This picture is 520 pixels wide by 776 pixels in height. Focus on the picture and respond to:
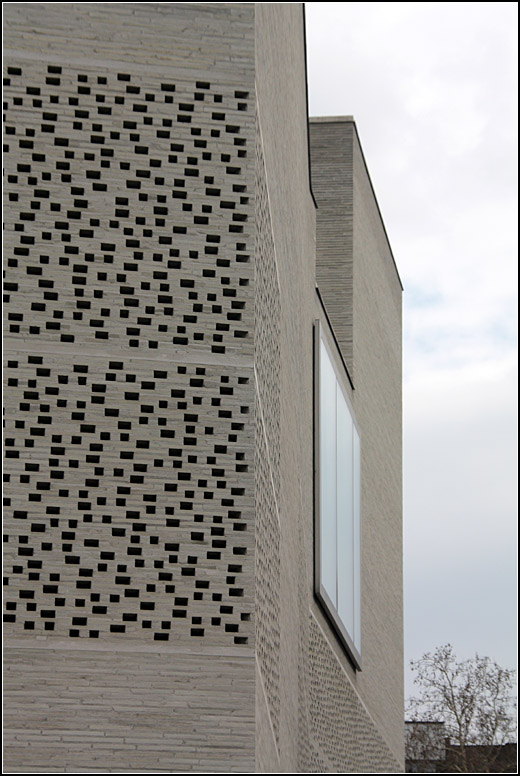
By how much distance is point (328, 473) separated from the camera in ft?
61.0

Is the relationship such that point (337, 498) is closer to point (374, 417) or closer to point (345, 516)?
point (345, 516)

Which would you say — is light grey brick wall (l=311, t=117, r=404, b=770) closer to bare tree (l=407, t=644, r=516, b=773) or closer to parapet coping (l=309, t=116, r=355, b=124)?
parapet coping (l=309, t=116, r=355, b=124)

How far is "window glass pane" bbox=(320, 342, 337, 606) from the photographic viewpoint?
17.7 meters

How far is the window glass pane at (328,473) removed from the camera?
1766 centimetres

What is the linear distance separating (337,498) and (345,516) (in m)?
1.15

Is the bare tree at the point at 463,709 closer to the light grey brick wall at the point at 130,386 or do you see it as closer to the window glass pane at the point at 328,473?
the window glass pane at the point at 328,473

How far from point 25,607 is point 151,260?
2.13 metres

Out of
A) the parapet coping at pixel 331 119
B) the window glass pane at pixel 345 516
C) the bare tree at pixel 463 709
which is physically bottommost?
the bare tree at pixel 463 709

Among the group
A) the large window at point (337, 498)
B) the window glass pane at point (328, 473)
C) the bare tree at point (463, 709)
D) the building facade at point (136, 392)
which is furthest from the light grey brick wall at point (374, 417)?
the building facade at point (136, 392)

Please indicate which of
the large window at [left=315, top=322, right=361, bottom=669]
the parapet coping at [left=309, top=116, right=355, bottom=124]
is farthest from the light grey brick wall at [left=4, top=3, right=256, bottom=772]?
the parapet coping at [left=309, top=116, right=355, bottom=124]

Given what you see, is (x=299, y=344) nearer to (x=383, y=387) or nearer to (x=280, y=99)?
(x=280, y=99)

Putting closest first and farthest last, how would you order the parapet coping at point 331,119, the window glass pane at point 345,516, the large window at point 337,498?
the large window at point 337,498 < the window glass pane at point 345,516 < the parapet coping at point 331,119

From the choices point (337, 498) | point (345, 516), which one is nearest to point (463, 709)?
point (345, 516)

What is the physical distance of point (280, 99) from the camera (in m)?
10.9
